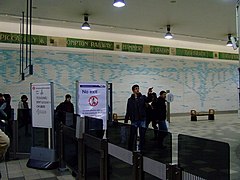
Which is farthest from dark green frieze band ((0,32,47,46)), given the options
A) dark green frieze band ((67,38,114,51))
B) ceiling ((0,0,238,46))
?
dark green frieze band ((67,38,114,51))

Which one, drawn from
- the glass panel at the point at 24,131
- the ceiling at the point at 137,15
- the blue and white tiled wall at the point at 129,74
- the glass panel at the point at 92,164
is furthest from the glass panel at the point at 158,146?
the blue and white tiled wall at the point at 129,74

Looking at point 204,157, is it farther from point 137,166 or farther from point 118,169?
point 118,169

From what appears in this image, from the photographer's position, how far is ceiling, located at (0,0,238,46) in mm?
7602

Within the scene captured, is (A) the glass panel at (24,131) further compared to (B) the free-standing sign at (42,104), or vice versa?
(A) the glass panel at (24,131)

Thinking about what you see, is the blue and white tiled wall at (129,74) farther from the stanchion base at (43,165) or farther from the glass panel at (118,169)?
the glass panel at (118,169)

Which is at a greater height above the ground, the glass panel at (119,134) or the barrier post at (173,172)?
the glass panel at (119,134)

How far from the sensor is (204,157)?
1.81 metres

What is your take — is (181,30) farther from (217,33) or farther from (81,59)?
(81,59)

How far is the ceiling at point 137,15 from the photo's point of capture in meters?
7.60

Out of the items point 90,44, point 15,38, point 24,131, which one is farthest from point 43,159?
point 90,44

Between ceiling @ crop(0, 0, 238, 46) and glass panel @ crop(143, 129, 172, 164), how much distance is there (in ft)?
18.7

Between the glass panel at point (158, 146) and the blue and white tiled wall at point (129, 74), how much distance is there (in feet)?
27.9

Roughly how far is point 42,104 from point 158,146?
357 centimetres

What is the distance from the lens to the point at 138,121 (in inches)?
241
